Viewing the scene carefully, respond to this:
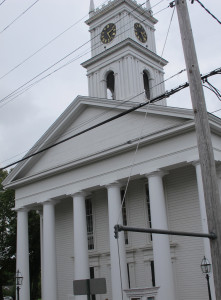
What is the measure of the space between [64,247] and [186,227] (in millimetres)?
9813

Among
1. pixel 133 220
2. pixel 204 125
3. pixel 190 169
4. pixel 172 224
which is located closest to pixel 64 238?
pixel 133 220

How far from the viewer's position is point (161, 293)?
65.8 feet

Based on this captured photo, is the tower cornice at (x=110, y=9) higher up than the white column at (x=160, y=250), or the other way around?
the tower cornice at (x=110, y=9)

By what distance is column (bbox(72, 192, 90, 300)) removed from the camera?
78.7ft

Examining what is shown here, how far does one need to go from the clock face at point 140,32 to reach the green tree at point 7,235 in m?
19.7

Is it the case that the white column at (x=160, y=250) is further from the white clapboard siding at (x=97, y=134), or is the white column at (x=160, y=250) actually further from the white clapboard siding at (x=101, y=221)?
the white clapboard siding at (x=101, y=221)

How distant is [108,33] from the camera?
37.0 metres

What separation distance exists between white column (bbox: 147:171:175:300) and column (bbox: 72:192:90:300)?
4915mm

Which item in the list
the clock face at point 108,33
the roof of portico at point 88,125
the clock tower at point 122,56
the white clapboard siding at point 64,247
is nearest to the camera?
the roof of portico at point 88,125

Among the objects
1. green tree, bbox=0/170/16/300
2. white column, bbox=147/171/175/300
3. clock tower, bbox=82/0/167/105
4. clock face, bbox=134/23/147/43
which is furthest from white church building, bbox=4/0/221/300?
green tree, bbox=0/170/16/300

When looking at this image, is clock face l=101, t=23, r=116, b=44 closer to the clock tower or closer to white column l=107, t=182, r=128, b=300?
the clock tower

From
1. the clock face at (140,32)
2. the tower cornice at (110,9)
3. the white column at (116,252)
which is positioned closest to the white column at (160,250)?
the white column at (116,252)

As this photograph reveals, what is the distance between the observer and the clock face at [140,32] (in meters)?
36.8

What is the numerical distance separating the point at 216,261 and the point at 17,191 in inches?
923
